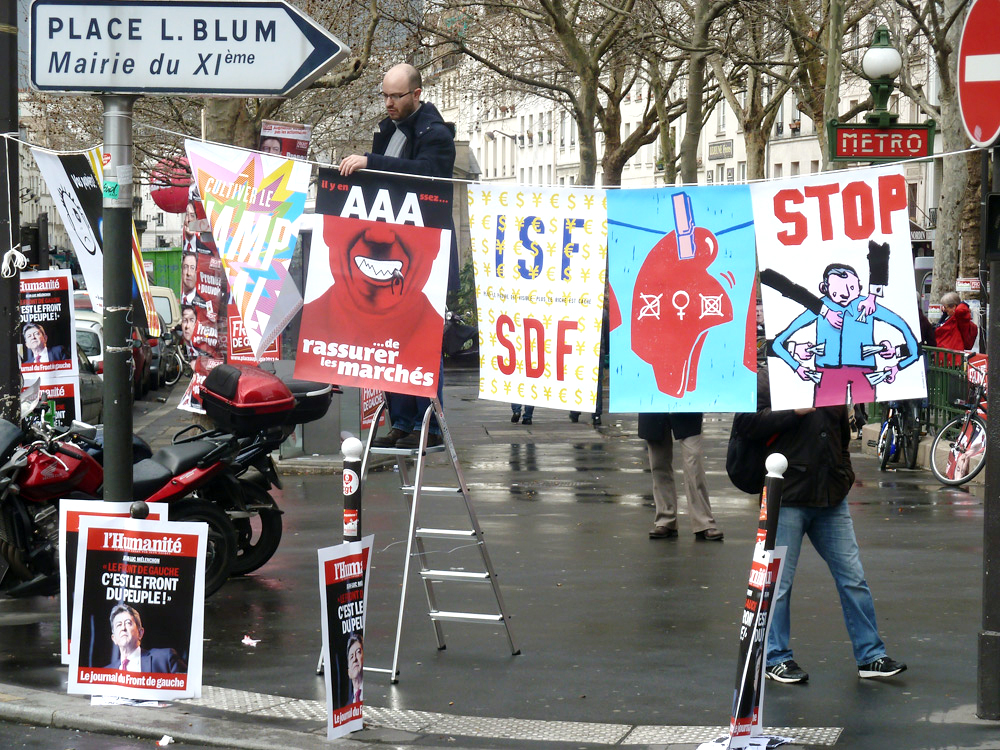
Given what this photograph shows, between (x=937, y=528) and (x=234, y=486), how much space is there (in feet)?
18.2

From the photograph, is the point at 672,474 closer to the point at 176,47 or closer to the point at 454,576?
the point at 454,576

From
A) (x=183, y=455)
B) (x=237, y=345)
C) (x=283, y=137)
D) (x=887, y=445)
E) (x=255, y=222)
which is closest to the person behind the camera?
(x=255, y=222)

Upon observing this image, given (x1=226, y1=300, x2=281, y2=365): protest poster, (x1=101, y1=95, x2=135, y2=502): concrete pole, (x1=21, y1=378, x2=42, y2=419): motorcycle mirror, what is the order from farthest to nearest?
1. (x1=226, y1=300, x2=281, y2=365): protest poster
2. (x1=21, y1=378, x2=42, y2=419): motorcycle mirror
3. (x1=101, y1=95, x2=135, y2=502): concrete pole

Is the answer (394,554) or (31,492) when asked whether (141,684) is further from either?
(394,554)

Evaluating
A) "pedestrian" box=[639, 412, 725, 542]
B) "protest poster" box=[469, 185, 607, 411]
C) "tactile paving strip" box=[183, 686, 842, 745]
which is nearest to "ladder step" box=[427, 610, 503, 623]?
"tactile paving strip" box=[183, 686, 842, 745]

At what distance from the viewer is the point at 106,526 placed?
A: 6383mm

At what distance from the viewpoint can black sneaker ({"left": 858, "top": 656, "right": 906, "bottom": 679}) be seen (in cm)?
673

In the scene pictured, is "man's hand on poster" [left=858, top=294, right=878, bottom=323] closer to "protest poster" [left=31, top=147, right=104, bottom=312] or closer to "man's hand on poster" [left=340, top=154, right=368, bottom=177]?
"man's hand on poster" [left=340, top=154, right=368, bottom=177]

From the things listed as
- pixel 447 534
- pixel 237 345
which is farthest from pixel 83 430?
pixel 447 534

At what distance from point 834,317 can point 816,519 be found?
45.6 inches

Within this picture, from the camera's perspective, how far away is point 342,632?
594 centimetres

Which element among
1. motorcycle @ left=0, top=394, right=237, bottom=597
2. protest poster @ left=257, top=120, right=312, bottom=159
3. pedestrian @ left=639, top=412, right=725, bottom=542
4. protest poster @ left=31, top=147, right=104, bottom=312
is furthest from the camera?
protest poster @ left=257, top=120, right=312, bottom=159

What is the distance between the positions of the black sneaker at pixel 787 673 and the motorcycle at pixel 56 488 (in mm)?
3400

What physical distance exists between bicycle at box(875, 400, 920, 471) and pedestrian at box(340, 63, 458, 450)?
9117 mm
